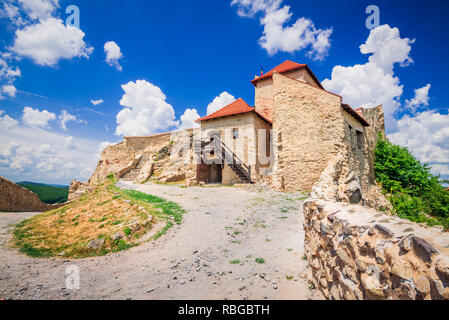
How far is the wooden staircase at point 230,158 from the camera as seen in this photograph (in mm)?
17125

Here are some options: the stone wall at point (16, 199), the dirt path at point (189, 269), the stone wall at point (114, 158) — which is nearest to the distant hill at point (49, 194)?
the stone wall at point (114, 158)

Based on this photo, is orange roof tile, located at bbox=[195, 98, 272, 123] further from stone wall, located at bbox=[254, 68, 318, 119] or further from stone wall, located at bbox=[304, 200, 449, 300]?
stone wall, located at bbox=[304, 200, 449, 300]

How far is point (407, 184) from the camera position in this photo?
14.8 metres

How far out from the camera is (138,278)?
3.88m

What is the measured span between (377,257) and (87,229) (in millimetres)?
8500

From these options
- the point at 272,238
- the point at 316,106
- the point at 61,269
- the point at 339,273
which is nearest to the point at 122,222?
the point at 61,269

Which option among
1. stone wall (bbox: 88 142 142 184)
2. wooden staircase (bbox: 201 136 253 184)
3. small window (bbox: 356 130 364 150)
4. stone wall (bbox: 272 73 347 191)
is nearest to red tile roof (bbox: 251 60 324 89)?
stone wall (bbox: 272 73 347 191)

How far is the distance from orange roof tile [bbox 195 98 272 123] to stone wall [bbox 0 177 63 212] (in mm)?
16123

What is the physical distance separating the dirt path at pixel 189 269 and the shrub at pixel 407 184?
11.3 meters

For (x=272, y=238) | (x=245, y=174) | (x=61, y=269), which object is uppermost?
(x=245, y=174)

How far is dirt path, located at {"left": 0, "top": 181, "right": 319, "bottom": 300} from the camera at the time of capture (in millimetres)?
3369

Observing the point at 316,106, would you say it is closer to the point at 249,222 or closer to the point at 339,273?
the point at 249,222

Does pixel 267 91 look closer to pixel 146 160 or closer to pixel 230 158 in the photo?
pixel 230 158

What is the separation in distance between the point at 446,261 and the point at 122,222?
7949mm
